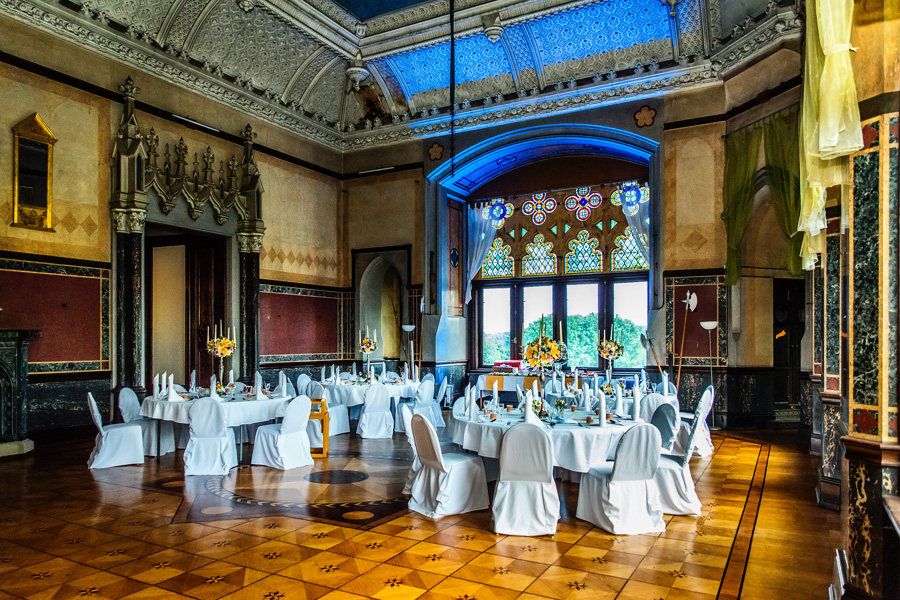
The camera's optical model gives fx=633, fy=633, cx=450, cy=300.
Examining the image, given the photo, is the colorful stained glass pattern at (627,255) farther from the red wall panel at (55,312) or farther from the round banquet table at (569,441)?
the red wall panel at (55,312)

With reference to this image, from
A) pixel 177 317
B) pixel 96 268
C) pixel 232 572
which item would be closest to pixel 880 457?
pixel 232 572

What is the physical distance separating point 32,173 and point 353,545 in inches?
268

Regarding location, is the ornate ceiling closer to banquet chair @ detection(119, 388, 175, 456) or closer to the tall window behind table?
the tall window behind table

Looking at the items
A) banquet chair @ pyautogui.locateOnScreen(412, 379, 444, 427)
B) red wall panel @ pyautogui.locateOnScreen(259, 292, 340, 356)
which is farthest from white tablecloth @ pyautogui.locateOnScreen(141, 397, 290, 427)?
red wall panel @ pyautogui.locateOnScreen(259, 292, 340, 356)

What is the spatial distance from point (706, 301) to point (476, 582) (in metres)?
7.68

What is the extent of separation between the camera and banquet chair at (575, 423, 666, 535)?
464cm

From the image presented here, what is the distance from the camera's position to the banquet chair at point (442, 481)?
5.11 m

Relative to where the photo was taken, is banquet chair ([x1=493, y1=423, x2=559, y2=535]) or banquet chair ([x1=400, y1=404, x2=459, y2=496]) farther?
banquet chair ([x1=400, y1=404, x2=459, y2=496])

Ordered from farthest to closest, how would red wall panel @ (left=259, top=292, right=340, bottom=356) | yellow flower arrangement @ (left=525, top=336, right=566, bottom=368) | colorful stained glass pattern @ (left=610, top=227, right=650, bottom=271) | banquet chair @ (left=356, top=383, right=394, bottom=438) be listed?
colorful stained glass pattern @ (left=610, top=227, right=650, bottom=271) → red wall panel @ (left=259, top=292, right=340, bottom=356) → banquet chair @ (left=356, top=383, right=394, bottom=438) → yellow flower arrangement @ (left=525, top=336, right=566, bottom=368)

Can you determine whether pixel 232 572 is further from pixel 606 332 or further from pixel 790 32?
pixel 606 332

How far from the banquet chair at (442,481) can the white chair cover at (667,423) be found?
170 cm

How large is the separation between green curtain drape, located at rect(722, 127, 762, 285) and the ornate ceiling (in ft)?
4.08

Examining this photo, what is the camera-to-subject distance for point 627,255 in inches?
523

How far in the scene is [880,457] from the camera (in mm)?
2852
